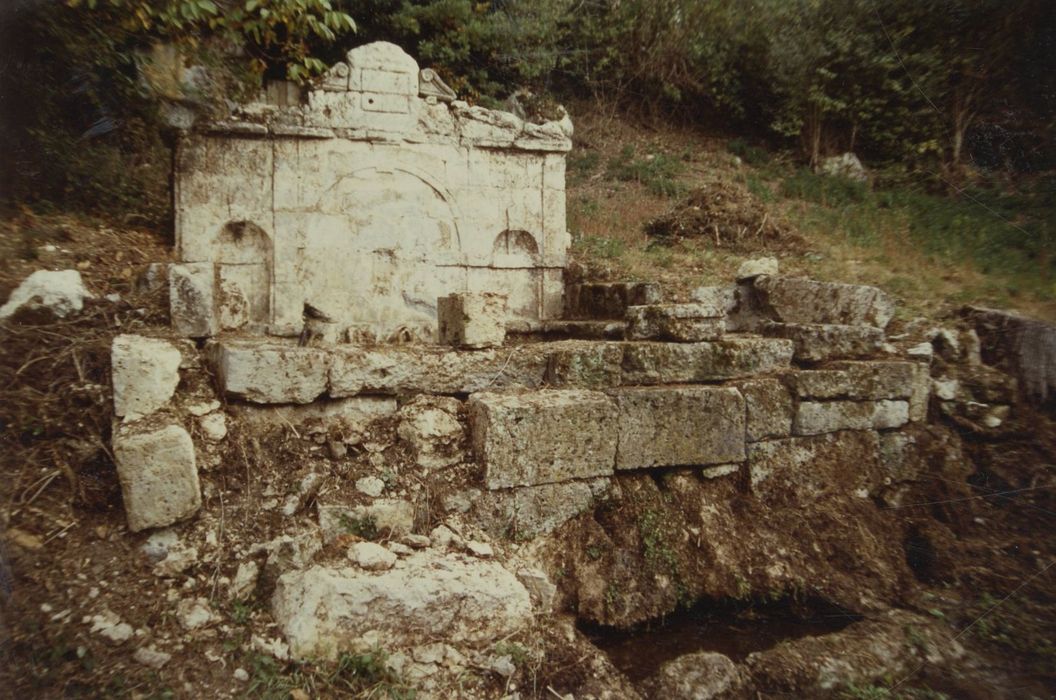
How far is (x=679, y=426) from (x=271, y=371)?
2385mm

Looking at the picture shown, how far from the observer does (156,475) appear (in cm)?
275

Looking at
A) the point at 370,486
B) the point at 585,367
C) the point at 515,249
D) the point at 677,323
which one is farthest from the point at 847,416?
the point at 515,249

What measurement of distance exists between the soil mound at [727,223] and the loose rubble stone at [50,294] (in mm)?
6587

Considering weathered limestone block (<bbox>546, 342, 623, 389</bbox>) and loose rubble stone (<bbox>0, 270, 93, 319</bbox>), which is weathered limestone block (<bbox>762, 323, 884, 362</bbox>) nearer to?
weathered limestone block (<bbox>546, 342, 623, 389</bbox>)

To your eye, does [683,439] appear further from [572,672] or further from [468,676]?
[468,676]

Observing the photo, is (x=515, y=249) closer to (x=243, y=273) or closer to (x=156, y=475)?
(x=243, y=273)

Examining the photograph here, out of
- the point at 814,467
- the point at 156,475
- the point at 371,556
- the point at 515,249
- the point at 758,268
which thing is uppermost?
the point at 515,249

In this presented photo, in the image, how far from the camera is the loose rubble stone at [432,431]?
3379 millimetres

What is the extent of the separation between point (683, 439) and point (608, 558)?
0.87 meters

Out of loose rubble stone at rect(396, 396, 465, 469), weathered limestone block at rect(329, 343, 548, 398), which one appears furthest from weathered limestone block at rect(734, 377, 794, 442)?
loose rubble stone at rect(396, 396, 465, 469)

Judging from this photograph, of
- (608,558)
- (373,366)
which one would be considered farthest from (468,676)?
(373,366)

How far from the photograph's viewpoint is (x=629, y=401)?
141 inches

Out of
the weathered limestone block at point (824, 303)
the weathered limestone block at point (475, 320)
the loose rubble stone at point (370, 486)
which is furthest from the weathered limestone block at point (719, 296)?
the loose rubble stone at point (370, 486)

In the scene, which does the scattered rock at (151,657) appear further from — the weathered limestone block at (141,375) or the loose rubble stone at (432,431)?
the loose rubble stone at (432,431)
